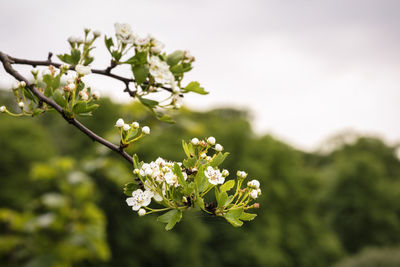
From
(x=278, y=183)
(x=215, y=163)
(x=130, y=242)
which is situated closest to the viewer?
(x=215, y=163)

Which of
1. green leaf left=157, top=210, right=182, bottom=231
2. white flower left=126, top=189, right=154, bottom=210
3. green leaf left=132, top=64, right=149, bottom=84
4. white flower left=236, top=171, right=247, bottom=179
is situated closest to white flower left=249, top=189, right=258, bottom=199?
white flower left=236, top=171, right=247, bottom=179

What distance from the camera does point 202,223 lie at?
24406 mm

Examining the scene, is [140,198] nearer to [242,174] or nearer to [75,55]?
[242,174]

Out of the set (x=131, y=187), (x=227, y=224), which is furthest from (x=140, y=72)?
(x=227, y=224)

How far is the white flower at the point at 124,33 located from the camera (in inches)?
70.5

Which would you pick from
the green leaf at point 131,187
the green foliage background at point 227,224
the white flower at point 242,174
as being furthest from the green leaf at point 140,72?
the green foliage background at point 227,224

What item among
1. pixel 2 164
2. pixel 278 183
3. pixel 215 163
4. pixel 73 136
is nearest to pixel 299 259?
pixel 278 183

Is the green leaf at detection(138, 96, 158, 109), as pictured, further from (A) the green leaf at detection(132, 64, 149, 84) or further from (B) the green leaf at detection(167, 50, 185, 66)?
(B) the green leaf at detection(167, 50, 185, 66)

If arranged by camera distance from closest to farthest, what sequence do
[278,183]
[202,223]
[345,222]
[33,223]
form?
[33,223]
[202,223]
[278,183]
[345,222]

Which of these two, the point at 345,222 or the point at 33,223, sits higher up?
the point at 33,223

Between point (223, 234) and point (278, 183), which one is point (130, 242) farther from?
point (278, 183)

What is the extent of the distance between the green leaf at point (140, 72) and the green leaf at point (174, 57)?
0.40 ft

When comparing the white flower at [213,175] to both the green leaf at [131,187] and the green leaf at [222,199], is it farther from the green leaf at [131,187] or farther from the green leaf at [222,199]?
the green leaf at [131,187]

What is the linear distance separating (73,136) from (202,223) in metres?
10.9
